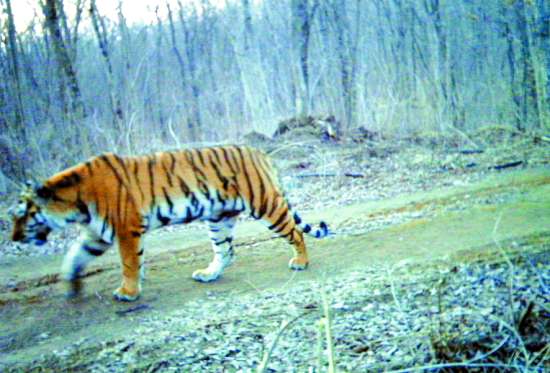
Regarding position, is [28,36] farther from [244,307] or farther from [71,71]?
[244,307]

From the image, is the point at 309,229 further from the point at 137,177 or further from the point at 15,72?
the point at 15,72

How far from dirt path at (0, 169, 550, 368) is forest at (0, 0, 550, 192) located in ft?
13.0

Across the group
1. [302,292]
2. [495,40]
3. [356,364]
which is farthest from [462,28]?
[356,364]

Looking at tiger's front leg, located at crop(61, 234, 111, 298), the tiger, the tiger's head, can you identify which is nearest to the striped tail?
the tiger

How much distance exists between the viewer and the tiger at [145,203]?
A: 16.0 ft

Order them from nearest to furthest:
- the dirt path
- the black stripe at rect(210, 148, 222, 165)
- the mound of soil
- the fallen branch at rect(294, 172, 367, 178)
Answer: the dirt path < the black stripe at rect(210, 148, 222, 165) < the fallen branch at rect(294, 172, 367, 178) < the mound of soil

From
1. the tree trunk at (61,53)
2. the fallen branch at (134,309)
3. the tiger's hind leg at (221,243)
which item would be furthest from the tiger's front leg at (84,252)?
the tree trunk at (61,53)

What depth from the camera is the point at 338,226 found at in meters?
7.28

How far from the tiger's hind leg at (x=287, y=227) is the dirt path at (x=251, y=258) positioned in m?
0.13

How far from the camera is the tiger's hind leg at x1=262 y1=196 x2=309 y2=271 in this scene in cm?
540

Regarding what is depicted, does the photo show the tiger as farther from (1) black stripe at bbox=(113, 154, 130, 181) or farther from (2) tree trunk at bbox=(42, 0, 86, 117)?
(2) tree trunk at bbox=(42, 0, 86, 117)

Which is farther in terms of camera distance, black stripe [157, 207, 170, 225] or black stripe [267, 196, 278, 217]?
black stripe [267, 196, 278, 217]

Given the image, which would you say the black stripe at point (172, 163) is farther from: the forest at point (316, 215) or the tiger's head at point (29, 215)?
the tiger's head at point (29, 215)

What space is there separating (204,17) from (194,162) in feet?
59.3
